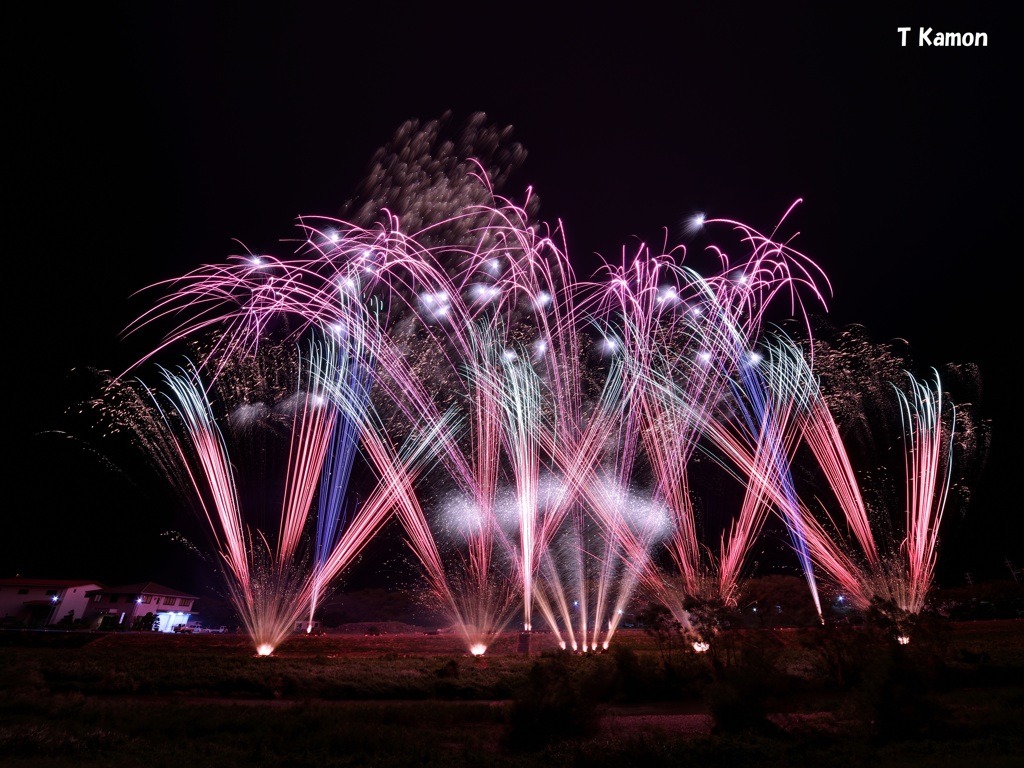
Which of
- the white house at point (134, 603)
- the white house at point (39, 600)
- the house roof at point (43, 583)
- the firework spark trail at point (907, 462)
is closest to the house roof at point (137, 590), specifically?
the white house at point (134, 603)

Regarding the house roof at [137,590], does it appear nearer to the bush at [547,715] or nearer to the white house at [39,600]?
the white house at [39,600]

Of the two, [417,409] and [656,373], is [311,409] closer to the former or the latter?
[417,409]

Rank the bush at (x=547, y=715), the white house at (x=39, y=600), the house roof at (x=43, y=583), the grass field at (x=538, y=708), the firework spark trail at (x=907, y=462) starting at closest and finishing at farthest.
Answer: the grass field at (x=538, y=708), the bush at (x=547, y=715), the firework spark trail at (x=907, y=462), the white house at (x=39, y=600), the house roof at (x=43, y=583)

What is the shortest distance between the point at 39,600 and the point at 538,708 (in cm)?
6056

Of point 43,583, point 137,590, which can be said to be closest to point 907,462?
point 137,590

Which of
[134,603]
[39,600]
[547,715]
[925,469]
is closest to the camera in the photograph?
[547,715]

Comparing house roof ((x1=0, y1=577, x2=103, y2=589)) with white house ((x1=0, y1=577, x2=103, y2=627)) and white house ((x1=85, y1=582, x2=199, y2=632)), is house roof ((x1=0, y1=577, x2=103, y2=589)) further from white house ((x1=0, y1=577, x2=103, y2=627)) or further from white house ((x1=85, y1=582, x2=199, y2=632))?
white house ((x1=85, y1=582, x2=199, y2=632))

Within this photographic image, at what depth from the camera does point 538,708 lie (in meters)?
11.5

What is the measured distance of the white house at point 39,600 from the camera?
53.5 meters

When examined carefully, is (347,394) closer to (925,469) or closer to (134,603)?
(925,469)

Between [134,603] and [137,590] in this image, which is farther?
[137,590]

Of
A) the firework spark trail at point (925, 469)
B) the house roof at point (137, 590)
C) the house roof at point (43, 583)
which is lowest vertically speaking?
the house roof at point (137, 590)

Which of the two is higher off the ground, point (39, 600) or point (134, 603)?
point (39, 600)

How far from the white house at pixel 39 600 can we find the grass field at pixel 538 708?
40531 millimetres
